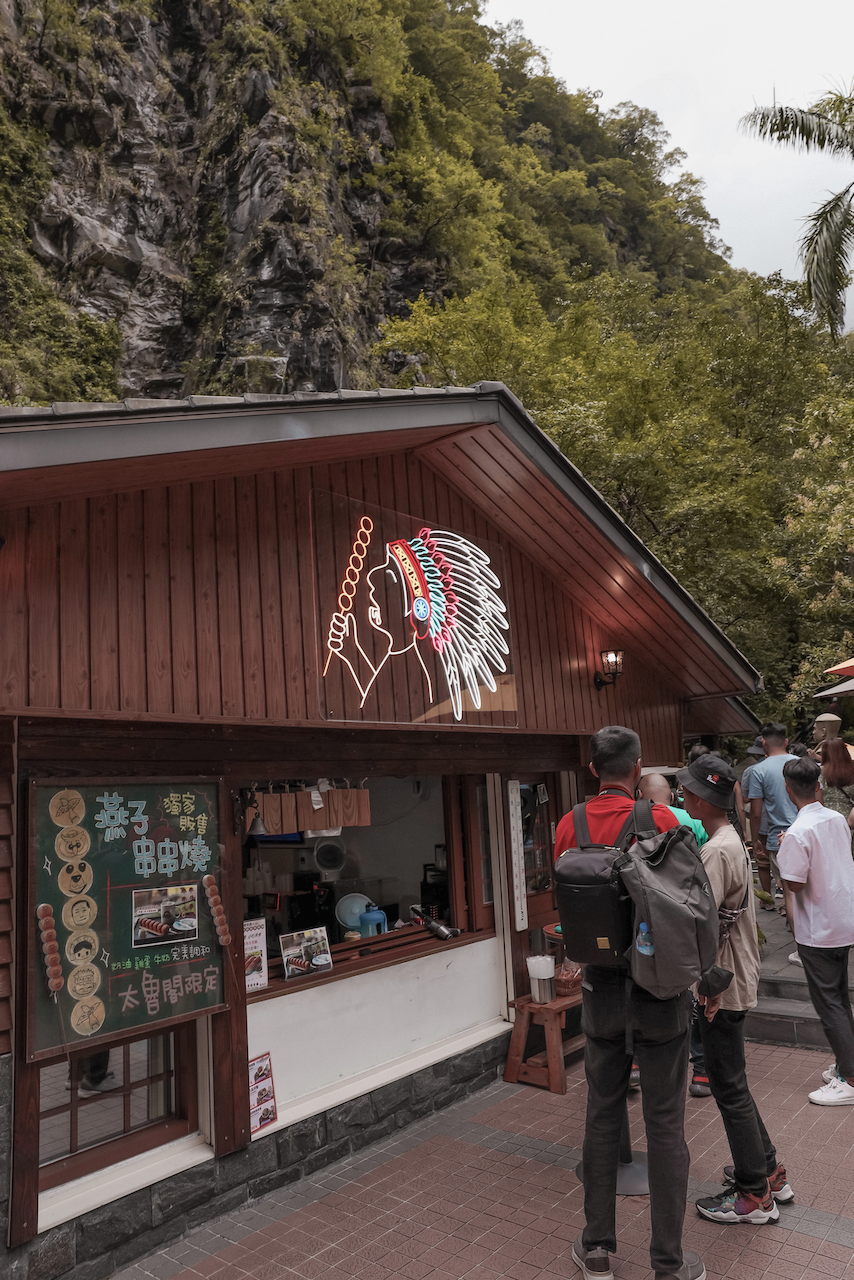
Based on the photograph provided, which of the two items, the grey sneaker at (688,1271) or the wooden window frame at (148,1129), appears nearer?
the grey sneaker at (688,1271)

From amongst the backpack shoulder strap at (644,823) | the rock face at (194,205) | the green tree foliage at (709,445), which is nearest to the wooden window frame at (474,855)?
the backpack shoulder strap at (644,823)

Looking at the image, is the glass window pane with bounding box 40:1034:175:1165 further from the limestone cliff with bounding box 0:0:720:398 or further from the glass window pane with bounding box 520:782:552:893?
the limestone cliff with bounding box 0:0:720:398

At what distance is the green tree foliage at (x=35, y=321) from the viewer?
20.2 metres

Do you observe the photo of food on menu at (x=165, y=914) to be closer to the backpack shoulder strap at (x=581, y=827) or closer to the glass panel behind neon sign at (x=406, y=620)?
the glass panel behind neon sign at (x=406, y=620)

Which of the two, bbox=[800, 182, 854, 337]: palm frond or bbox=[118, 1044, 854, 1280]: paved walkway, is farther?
bbox=[800, 182, 854, 337]: palm frond

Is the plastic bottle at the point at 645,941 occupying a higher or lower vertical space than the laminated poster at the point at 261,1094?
higher

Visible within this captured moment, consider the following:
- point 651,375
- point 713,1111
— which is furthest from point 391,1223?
point 651,375

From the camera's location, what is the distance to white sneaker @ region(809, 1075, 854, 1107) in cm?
544

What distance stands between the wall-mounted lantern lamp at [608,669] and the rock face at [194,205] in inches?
620

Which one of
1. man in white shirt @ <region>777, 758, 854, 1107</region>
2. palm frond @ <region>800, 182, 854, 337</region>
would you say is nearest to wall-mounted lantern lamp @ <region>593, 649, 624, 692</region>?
man in white shirt @ <region>777, 758, 854, 1107</region>

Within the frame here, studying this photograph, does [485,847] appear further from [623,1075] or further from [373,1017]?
[623,1075]

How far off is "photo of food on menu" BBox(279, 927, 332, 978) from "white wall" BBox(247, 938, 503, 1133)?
→ 0.12m

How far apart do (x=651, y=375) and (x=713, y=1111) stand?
13.4 m

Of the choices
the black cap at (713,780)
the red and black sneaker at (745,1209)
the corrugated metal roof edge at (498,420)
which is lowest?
the red and black sneaker at (745,1209)
